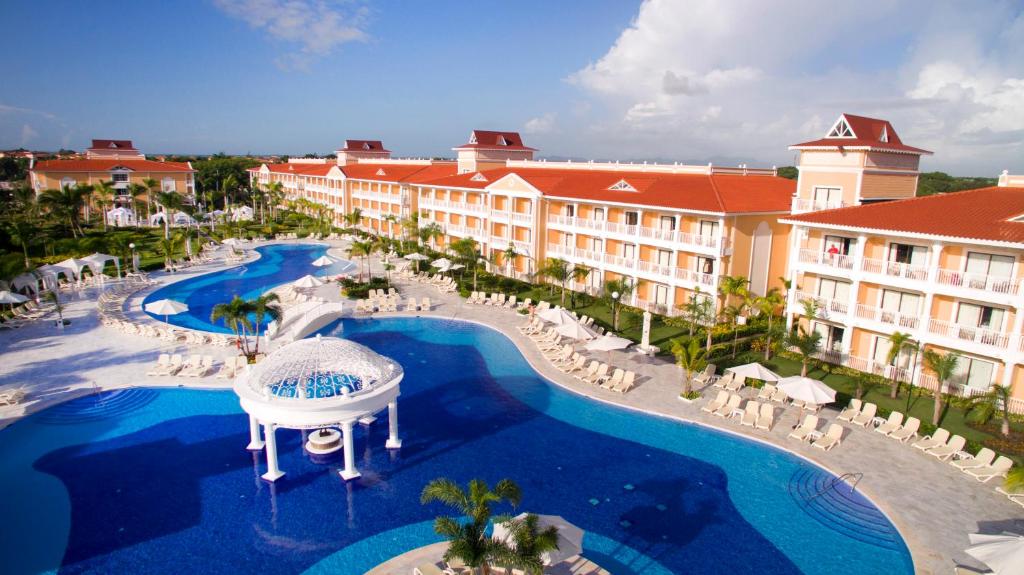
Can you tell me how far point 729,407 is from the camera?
20.4 meters

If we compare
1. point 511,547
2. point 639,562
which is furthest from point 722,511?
point 511,547

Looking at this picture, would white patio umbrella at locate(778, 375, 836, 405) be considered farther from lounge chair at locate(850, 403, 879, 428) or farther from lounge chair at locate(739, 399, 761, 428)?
lounge chair at locate(850, 403, 879, 428)

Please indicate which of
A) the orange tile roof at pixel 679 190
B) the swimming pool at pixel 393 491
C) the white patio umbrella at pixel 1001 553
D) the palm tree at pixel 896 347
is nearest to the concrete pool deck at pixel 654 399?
the swimming pool at pixel 393 491

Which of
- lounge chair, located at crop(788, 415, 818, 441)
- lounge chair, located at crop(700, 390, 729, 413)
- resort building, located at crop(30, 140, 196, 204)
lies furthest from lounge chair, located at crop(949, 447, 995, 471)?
resort building, located at crop(30, 140, 196, 204)

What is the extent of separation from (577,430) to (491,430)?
2.85 metres

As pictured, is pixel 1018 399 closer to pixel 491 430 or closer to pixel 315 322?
pixel 491 430

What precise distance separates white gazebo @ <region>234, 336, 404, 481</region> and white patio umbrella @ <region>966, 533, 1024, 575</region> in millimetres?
13687

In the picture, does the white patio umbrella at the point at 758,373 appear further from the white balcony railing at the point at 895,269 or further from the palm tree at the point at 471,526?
the palm tree at the point at 471,526

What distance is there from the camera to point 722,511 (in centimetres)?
1522

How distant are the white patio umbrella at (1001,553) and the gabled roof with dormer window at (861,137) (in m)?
20.6

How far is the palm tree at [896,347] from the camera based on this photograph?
69.7ft

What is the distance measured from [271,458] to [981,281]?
24058 millimetres

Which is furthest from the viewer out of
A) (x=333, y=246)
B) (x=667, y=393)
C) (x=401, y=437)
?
(x=333, y=246)

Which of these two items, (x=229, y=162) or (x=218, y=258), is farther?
(x=229, y=162)
